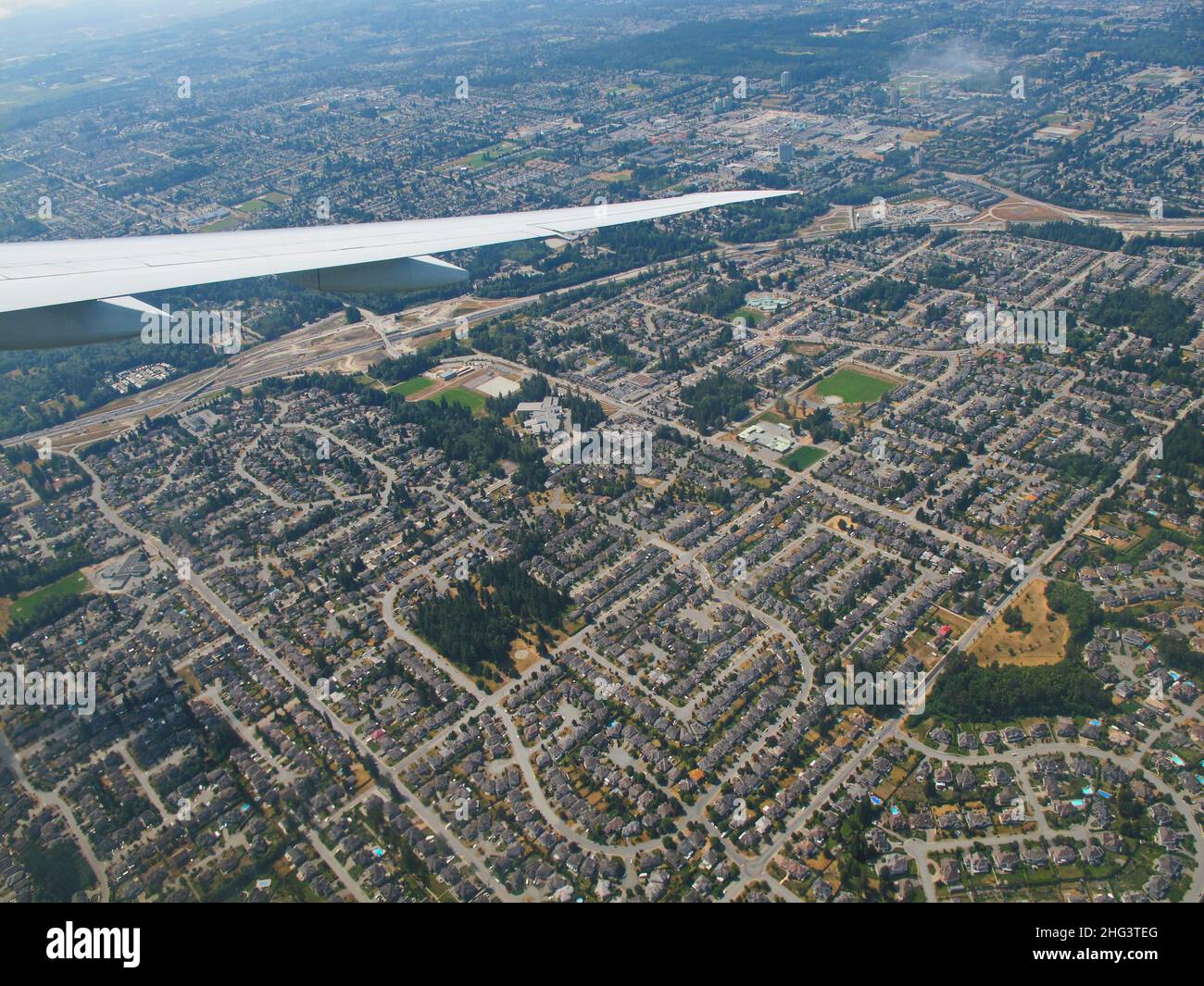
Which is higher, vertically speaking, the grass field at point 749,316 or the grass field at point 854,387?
the grass field at point 749,316

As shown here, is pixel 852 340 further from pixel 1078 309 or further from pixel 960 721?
pixel 960 721

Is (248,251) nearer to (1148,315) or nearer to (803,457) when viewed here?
(803,457)

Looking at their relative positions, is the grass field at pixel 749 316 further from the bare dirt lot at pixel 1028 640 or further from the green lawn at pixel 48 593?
the green lawn at pixel 48 593

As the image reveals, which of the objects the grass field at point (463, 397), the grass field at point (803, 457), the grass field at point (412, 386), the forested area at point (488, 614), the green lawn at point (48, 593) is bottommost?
the forested area at point (488, 614)

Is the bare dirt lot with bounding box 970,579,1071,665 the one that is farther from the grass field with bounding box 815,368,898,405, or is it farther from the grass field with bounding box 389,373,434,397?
the grass field with bounding box 389,373,434,397

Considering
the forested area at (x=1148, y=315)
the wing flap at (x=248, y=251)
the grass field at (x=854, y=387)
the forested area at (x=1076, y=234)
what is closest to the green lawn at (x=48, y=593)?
the wing flap at (x=248, y=251)

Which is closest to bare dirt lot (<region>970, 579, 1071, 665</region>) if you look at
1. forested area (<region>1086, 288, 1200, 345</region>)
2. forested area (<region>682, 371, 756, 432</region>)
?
forested area (<region>682, 371, 756, 432</region>)

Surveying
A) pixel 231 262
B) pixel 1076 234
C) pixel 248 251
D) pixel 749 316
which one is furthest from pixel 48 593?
pixel 1076 234
